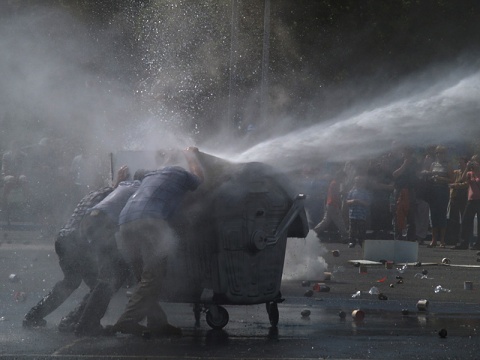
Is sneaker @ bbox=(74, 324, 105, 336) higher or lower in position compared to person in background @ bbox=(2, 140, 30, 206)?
lower

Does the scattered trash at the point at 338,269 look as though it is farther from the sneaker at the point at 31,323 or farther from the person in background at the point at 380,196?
the sneaker at the point at 31,323

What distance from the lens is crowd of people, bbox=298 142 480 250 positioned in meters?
21.0

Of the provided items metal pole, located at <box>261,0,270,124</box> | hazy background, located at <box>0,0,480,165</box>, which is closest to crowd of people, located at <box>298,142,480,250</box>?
hazy background, located at <box>0,0,480,165</box>

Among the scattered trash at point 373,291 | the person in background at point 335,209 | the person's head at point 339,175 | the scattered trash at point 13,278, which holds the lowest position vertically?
the scattered trash at point 373,291

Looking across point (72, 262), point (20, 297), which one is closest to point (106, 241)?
point (72, 262)

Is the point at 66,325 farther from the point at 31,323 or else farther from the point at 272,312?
the point at 272,312

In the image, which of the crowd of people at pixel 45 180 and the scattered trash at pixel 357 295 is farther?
the crowd of people at pixel 45 180

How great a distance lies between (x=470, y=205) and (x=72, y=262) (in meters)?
11.1

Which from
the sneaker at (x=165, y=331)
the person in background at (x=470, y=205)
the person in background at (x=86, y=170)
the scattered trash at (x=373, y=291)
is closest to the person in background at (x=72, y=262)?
the sneaker at (x=165, y=331)

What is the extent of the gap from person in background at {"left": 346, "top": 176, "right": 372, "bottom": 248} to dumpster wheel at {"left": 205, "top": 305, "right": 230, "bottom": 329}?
435 inches

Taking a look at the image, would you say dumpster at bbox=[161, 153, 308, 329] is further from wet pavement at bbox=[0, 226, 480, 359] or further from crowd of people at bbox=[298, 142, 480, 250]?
crowd of people at bbox=[298, 142, 480, 250]

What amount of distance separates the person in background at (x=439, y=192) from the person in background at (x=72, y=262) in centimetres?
1108

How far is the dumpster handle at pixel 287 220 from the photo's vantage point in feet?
32.5

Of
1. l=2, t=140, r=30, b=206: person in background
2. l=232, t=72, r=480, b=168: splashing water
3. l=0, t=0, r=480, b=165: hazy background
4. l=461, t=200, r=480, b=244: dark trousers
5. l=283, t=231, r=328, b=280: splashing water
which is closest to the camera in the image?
l=232, t=72, r=480, b=168: splashing water
